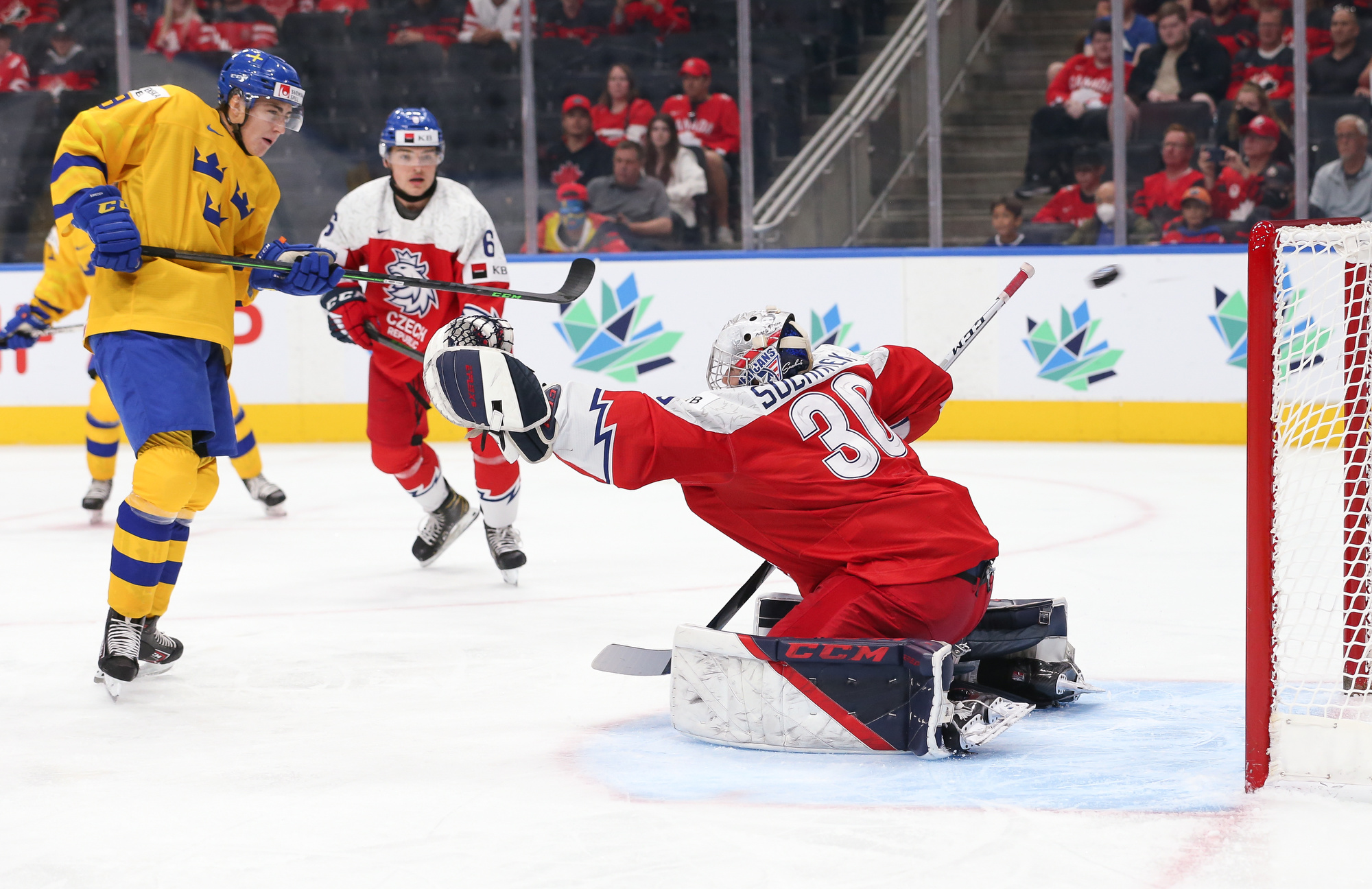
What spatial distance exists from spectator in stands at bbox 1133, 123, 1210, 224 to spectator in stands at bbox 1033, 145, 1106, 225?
0.70ft

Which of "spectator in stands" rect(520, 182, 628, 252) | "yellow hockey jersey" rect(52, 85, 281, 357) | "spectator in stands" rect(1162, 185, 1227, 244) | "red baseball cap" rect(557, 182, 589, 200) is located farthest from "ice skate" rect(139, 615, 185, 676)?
"spectator in stands" rect(1162, 185, 1227, 244)

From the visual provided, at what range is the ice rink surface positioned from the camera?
6.58 ft

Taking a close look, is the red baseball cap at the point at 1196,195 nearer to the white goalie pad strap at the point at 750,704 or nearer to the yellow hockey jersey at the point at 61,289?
the yellow hockey jersey at the point at 61,289

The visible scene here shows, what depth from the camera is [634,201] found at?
26.1 ft

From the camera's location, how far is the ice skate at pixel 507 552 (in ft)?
14.0

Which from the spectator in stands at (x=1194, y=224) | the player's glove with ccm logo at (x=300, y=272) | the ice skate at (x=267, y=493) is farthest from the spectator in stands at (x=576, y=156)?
the player's glove with ccm logo at (x=300, y=272)

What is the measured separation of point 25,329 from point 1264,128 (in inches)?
220

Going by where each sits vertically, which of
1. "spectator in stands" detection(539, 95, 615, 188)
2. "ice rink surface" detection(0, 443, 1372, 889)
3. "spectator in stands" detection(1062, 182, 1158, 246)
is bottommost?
"ice rink surface" detection(0, 443, 1372, 889)

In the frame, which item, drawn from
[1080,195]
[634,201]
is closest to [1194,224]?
[1080,195]

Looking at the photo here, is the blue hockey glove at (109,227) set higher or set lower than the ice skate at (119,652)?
higher

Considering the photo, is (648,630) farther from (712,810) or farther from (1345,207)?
(1345,207)

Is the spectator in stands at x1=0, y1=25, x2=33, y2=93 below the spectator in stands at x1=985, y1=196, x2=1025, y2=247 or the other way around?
the other way around

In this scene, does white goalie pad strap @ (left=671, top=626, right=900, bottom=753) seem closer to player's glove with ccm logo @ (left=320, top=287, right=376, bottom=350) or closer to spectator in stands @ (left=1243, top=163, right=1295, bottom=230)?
player's glove with ccm logo @ (left=320, top=287, right=376, bottom=350)

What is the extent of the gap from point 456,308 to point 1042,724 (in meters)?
2.35
